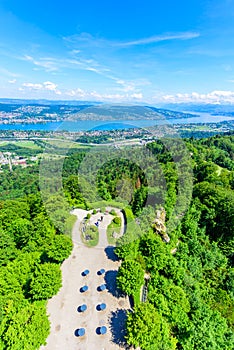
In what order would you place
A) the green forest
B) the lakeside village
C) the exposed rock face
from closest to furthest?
the green forest < the exposed rock face < the lakeside village

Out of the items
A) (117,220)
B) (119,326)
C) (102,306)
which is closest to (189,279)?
(119,326)

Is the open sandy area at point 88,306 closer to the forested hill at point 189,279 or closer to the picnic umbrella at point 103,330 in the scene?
the picnic umbrella at point 103,330

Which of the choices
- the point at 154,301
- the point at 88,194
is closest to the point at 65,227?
the point at 88,194

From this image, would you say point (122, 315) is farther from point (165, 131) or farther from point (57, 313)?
point (165, 131)

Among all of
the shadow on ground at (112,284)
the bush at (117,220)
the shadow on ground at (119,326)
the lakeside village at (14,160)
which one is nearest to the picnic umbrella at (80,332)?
the shadow on ground at (119,326)

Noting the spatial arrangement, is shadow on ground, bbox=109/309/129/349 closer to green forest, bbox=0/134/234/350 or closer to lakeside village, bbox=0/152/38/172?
green forest, bbox=0/134/234/350

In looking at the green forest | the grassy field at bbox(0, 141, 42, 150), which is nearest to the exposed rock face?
the green forest

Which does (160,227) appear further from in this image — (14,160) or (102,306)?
(14,160)
